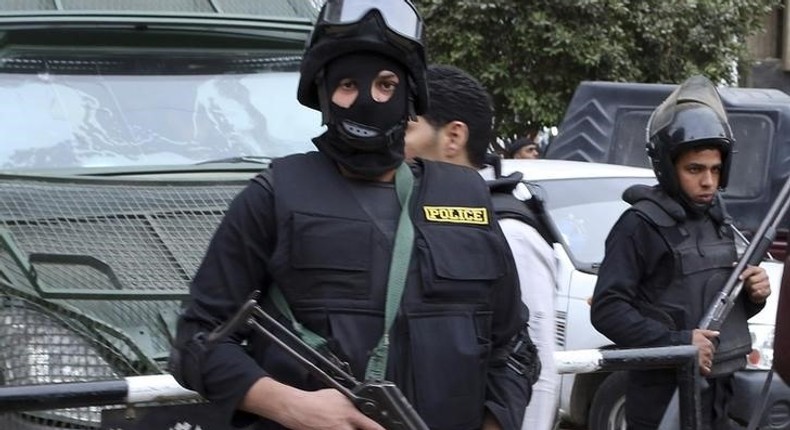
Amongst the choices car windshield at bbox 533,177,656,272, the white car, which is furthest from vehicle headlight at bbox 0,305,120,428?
car windshield at bbox 533,177,656,272

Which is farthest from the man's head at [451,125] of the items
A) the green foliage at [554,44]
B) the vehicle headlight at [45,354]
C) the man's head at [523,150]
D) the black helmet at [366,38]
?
the green foliage at [554,44]

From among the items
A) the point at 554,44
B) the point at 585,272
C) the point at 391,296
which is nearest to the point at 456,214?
the point at 391,296

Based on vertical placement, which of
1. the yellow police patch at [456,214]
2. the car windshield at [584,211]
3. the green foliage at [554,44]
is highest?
the green foliage at [554,44]

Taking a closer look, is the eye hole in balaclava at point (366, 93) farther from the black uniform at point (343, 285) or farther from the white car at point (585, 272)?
the white car at point (585, 272)

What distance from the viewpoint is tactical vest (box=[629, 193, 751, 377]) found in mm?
4648

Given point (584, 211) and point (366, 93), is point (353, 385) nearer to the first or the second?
point (366, 93)

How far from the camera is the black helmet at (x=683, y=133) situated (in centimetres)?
477

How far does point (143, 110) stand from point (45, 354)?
1.86 m

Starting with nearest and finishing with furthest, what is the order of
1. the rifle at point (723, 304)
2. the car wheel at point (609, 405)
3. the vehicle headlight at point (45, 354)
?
the vehicle headlight at point (45, 354) → the rifle at point (723, 304) → the car wheel at point (609, 405)

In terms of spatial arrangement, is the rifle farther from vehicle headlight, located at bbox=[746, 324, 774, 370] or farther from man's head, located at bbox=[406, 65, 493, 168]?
vehicle headlight, located at bbox=[746, 324, 774, 370]

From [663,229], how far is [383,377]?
2.18 metres

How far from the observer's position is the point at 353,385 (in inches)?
102

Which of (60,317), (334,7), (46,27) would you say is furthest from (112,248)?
(334,7)

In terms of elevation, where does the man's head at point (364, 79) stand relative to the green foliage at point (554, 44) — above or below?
below
